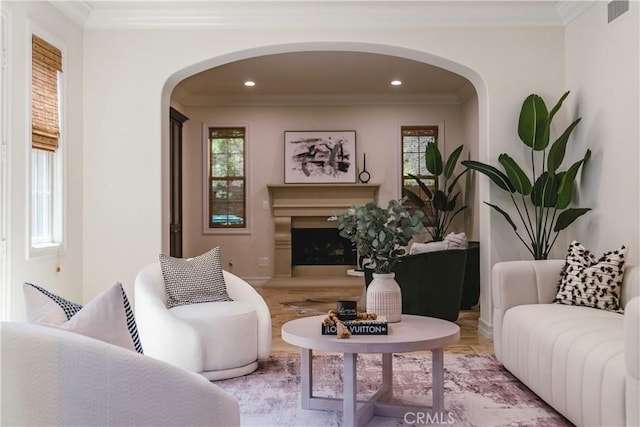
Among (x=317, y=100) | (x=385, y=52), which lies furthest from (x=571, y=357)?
(x=317, y=100)

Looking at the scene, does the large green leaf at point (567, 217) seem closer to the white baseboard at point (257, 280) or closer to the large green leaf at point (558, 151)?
the large green leaf at point (558, 151)

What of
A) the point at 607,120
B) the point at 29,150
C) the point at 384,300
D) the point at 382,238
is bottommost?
the point at 384,300

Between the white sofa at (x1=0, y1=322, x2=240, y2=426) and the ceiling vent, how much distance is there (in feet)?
12.5

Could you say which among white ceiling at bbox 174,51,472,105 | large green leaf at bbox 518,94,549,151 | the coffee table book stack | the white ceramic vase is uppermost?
white ceiling at bbox 174,51,472,105

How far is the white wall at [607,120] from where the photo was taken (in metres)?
3.69

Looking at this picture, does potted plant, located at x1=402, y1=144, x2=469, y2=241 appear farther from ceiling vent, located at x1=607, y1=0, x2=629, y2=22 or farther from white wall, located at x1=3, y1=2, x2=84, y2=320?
white wall, located at x1=3, y1=2, x2=84, y2=320

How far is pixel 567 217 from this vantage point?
4238 millimetres

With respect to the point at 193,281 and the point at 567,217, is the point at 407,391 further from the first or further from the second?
the point at 567,217

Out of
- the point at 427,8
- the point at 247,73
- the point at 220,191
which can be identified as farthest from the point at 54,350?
the point at 220,191

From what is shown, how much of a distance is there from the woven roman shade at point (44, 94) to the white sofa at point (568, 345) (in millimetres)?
3247

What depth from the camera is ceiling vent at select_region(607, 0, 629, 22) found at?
12.4 feet

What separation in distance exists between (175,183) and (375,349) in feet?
14.8

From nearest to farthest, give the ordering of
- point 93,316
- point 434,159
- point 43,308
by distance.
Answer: point 93,316, point 43,308, point 434,159

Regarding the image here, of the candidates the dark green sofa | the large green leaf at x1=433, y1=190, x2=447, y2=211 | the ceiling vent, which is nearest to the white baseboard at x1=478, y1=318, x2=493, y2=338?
the dark green sofa
